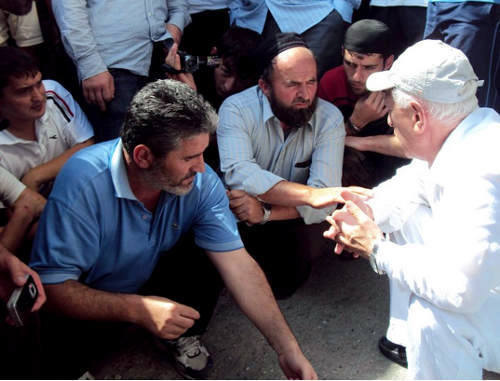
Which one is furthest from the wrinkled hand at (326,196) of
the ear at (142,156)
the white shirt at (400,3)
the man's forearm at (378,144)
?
the white shirt at (400,3)

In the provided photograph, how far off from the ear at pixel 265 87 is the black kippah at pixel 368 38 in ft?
2.18

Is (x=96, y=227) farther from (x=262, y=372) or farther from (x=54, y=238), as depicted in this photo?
(x=262, y=372)

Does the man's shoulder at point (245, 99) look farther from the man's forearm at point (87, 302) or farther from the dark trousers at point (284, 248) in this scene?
the man's forearm at point (87, 302)

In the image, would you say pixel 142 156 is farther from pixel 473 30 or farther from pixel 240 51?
pixel 473 30

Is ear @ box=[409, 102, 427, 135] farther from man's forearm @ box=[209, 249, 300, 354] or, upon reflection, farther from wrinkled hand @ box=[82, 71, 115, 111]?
wrinkled hand @ box=[82, 71, 115, 111]

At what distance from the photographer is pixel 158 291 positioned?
2578 mm

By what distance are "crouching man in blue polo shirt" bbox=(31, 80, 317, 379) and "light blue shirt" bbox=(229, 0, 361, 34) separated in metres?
1.73

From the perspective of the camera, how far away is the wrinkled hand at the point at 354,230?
90.0 inches

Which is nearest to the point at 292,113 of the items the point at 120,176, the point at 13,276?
the point at 120,176

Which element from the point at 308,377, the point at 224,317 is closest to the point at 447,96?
the point at 308,377

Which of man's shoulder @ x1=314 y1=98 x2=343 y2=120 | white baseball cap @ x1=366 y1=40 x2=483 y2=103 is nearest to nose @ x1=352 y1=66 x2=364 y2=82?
man's shoulder @ x1=314 y1=98 x2=343 y2=120

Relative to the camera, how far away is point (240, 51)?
12.2ft

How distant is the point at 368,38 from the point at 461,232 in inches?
75.2

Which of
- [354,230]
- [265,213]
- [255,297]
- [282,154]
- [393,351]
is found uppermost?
[354,230]
